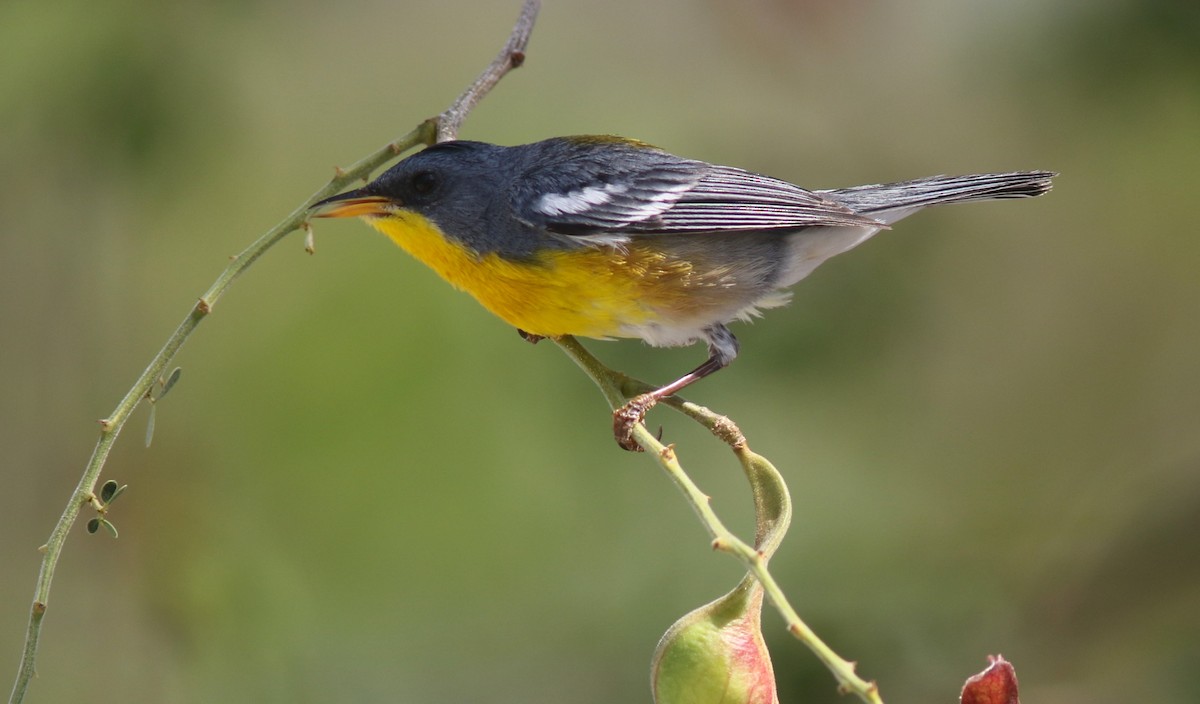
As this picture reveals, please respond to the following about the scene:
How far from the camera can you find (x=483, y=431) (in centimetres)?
417

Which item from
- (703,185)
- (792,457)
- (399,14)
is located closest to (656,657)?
(703,185)

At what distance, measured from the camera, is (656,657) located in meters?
2.25

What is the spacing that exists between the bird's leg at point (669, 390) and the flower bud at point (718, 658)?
0.41 m

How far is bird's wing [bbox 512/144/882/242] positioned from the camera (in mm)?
3248

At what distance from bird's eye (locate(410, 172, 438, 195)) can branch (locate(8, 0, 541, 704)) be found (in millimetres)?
245

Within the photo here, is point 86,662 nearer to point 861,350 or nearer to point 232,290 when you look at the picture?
point 232,290

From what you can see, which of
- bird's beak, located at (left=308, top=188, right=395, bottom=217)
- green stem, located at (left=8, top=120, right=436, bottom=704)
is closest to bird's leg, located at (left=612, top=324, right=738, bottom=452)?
green stem, located at (left=8, top=120, right=436, bottom=704)

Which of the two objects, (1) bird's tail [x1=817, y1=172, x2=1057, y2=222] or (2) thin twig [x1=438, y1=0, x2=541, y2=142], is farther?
(1) bird's tail [x1=817, y1=172, x2=1057, y2=222]

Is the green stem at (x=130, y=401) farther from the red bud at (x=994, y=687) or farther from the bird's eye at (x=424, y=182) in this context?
→ the red bud at (x=994, y=687)

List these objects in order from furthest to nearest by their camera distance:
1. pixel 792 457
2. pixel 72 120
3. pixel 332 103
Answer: pixel 332 103 → pixel 792 457 → pixel 72 120

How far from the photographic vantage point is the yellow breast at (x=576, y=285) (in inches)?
122

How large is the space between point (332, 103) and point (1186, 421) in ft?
13.8

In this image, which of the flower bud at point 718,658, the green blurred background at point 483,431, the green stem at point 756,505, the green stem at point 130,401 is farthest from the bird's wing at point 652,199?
the flower bud at point 718,658

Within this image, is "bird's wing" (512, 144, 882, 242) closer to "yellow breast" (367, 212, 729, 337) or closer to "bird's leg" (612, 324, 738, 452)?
"yellow breast" (367, 212, 729, 337)
